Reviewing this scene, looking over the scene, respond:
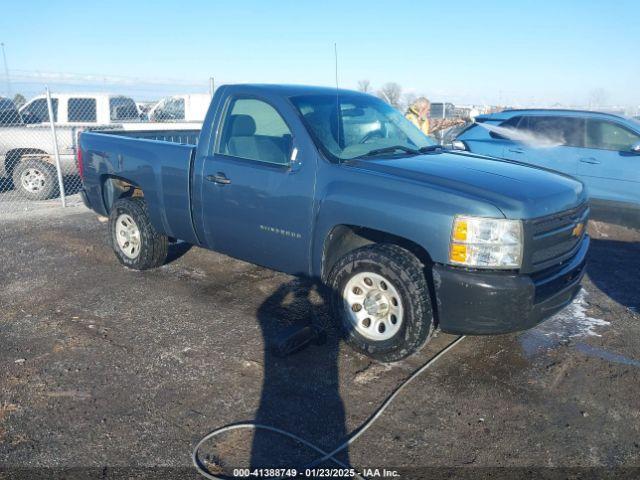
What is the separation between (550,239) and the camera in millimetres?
3617

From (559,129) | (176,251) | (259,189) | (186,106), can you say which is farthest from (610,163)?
(186,106)

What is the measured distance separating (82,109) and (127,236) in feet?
22.0

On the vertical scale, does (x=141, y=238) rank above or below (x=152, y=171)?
below

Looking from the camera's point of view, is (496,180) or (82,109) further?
(82,109)

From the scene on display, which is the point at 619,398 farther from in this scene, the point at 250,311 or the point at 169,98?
the point at 169,98

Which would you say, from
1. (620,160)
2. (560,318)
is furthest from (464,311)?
(620,160)

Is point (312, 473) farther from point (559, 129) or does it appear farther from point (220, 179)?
point (559, 129)

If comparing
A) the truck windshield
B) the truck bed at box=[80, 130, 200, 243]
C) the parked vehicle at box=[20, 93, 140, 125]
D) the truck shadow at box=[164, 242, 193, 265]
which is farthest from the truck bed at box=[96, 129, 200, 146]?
the parked vehicle at box=[20, 93, 140, 125]

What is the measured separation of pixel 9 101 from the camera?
39.0 ft

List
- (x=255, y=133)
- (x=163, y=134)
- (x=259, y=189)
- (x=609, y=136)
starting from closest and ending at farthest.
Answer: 1. (x=259, y=189)
2. (x=255, y=133)
3. (x=163, y=134)
4. (x=609, y=136)

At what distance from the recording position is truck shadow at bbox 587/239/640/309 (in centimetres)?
547

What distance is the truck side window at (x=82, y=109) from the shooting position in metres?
11.2

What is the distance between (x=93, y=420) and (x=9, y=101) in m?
11.1

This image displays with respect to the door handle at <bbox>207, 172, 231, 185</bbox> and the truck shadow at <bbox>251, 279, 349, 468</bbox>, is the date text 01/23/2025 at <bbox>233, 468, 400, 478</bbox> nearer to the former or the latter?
the truck shadow at <bbox>251, 279, 349, 468</bbox>
